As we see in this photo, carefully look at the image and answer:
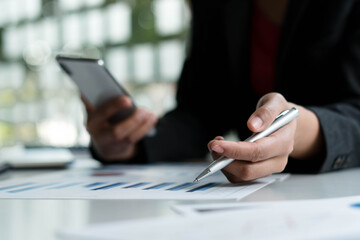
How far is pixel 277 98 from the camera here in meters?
0.53

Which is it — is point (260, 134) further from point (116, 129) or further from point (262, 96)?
point (116, 129)

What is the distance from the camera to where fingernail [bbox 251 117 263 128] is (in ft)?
1.56

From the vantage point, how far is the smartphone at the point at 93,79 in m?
0.70

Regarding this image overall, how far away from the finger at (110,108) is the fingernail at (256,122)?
1.17ft

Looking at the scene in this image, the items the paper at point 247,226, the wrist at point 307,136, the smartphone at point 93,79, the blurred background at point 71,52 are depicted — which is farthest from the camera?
the blurred background at point 71,52

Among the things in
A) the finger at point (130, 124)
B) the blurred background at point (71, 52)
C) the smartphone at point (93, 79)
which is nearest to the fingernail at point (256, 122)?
the smartphone at point (93, 79)

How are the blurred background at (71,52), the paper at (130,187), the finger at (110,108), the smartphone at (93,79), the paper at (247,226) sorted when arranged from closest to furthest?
the paper at (247,226), the paper at (130,187), the smartphone at (93,79), the finger at (110,108), the blurred background at (71,52)

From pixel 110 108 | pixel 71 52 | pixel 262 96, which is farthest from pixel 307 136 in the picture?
pixel 71 52

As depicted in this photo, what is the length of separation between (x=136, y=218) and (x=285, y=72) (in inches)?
25.4

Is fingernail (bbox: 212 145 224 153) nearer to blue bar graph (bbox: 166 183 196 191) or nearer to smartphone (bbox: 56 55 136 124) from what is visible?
blue bar graph (bbox: 166 183 196 191)

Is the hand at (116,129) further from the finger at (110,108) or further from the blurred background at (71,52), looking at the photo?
the blurred background at (71,52)

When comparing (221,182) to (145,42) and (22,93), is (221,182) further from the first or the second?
(22,93)

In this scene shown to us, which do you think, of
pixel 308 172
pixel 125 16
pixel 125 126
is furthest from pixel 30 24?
pixel 308 172

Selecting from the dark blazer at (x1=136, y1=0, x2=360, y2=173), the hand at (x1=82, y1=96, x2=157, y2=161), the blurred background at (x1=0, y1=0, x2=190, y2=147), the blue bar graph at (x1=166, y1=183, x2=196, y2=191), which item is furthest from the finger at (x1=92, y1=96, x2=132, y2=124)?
the blurred background at (x1=0, y1=0, x2=190, y2=147)
